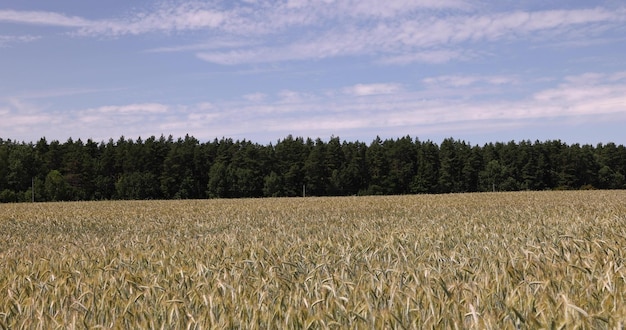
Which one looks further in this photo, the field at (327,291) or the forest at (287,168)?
the forest at (287,168)

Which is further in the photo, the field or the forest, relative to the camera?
the forest

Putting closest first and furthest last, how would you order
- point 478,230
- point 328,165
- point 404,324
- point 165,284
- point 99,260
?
point 404,324
point 165,284
point 99,260
point 478,230
point 328,165

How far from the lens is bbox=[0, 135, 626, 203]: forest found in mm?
81125

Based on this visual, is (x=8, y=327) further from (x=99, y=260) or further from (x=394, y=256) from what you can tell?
(x=394, y=256)

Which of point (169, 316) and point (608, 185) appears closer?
point (169, 316)

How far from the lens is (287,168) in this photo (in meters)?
89.7

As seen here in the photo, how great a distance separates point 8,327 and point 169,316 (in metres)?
1.13

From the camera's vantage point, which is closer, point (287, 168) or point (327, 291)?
point (327, 291)

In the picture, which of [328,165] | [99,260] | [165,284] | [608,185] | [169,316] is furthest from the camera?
[608,185]

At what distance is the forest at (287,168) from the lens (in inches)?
3194

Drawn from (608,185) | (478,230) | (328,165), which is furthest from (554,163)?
(478,230)

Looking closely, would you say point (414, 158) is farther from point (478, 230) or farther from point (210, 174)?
point (478, 230)

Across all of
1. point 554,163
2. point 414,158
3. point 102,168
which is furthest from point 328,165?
point 554,163

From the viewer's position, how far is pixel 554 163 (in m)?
101
